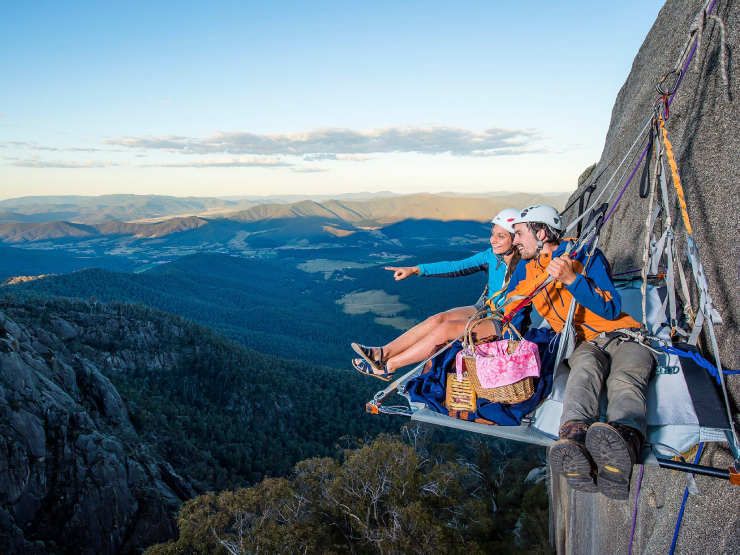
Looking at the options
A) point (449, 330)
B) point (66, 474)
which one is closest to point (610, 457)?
point (449, 330)

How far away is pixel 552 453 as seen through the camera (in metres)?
3.64

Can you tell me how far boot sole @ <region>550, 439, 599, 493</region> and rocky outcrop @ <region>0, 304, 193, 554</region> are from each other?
24.9m

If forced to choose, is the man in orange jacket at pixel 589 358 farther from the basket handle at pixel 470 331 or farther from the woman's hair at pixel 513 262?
the basket handle at pixel 470 331

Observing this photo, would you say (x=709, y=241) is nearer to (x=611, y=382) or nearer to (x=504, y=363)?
(x=611, y=382)

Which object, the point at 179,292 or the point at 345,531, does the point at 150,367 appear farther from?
the point at 179,292

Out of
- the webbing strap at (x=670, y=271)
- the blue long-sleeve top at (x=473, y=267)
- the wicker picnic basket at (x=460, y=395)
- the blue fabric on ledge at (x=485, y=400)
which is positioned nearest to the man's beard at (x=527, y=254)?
the blue long-sleeve top at (x=473, y=267)

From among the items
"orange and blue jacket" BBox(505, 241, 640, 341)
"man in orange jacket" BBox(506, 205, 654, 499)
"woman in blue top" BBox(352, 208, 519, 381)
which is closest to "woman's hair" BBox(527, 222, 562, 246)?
"man in orange jacket" BBox(506, 205, 654, 499)

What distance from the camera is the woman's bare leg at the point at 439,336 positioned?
546 centimetres

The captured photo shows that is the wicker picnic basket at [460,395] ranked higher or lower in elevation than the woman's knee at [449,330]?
lower

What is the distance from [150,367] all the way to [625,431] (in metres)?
55.1

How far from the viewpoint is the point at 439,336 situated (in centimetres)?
565

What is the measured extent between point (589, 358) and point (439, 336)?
5.89 ft

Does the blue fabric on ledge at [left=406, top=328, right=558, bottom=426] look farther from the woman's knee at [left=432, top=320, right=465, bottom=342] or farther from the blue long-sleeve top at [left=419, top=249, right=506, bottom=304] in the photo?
the blue long-sleeve top at [left=419, top=249, right=506, bottom=304]

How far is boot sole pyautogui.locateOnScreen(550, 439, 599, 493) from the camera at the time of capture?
357cm
